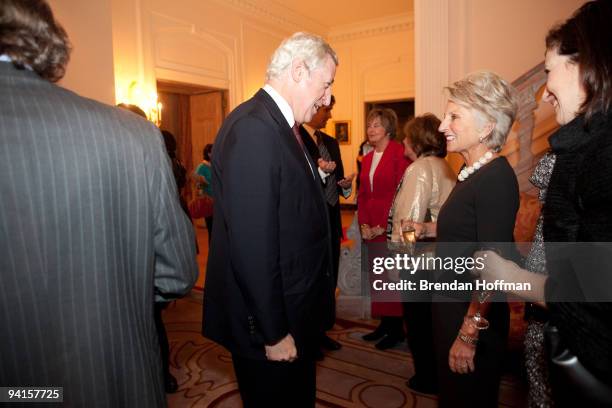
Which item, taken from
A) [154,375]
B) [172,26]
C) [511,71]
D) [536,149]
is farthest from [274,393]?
[172,26]

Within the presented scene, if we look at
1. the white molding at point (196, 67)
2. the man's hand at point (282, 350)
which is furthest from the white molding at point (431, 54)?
the white molding at point (196, 67)

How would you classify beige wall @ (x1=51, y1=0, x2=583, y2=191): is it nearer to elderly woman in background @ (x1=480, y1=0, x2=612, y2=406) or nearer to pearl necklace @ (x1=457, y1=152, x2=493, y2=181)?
pearl necklace @ (x1=457, y1=152, x2=493, y2=181)

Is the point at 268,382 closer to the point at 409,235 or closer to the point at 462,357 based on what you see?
the point at 462,357

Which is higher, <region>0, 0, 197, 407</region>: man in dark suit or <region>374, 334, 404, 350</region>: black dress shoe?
<region>0, 0, 197, 407</region>: man in dark suit

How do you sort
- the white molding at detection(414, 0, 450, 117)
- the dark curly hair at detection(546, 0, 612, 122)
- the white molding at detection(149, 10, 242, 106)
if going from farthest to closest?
the white molding at detection(149, 10, 242, 106) → the white molding at detection(414, 0, 450, 117) → the dark curly hair at detection(546, 0, 612, 122)

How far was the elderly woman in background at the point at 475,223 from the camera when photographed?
4.80ft

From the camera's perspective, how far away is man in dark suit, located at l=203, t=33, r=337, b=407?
48.9 inches

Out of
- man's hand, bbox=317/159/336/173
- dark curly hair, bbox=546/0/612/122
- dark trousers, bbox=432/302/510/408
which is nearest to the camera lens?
dark curly hair, bbox=546/0/612/122

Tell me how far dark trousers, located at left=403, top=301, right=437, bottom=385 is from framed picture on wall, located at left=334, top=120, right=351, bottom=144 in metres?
8.90

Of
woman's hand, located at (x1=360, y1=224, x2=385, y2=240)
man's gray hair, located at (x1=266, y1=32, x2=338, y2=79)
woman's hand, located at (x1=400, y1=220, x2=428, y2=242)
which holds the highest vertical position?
man's gray hair, located at (x1=266, y1=32, x2=338, y2=79)

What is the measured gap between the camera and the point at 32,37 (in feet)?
2.76

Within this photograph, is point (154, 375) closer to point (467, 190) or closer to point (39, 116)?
point (39, 116)

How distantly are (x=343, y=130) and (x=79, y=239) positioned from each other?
34.6ft
